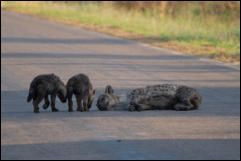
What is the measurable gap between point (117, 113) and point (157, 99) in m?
0.60

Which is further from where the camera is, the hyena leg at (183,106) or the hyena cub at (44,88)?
the hyena leg at (183,106)

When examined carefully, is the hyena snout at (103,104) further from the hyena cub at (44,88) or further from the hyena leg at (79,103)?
the hyena cub at (44,88)

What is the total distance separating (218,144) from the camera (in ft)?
26.0

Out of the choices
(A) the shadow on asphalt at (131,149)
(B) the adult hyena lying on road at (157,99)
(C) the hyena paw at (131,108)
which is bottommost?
(A) the shadow on asphalt at (131,149)

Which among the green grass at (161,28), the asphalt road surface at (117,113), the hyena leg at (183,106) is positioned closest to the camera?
the asphalt road surface at (117,113)

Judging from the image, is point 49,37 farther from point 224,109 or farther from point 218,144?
point 218,144

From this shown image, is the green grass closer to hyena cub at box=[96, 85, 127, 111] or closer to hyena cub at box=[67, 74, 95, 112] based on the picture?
hyena cub at box=[67, 74, 95, 112]

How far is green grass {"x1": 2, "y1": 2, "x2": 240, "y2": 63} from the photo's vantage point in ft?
62.7

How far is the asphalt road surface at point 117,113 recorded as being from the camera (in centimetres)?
763

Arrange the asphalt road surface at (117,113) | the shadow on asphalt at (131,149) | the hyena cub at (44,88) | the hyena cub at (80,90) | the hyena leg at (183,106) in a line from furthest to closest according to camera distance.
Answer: the hyena leg at (183,106) → the hyena cub at (80,90) → the hyena cub at (44,88) → the asphalt road surface at (117,113) → the shadow on asphalt at (131,149)

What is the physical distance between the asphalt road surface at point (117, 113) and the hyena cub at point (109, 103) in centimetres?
14

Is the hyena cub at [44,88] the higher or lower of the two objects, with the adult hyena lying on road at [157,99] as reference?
higher

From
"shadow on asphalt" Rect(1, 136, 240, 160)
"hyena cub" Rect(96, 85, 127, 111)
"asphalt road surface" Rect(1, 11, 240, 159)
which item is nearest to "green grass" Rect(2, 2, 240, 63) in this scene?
"asphalt road surface" Rect(1, 11, 240, 159)

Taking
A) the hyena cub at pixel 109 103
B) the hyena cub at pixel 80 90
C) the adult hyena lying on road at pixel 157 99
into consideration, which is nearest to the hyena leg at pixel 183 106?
the adult hyena lying on road at pixel 157 99
